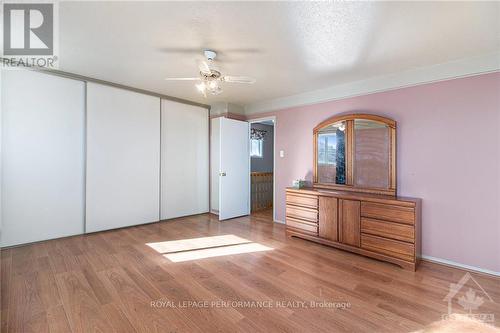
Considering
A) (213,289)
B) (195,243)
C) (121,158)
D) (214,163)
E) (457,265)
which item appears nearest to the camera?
(213,289)

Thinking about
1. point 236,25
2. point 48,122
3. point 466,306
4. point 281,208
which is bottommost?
point 466,306

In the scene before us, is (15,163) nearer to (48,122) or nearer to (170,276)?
(48,122)

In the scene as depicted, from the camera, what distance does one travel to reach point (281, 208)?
178 inches

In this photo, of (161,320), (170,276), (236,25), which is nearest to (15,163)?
(170,276)

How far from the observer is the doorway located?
17.9ft

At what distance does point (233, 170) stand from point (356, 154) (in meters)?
2.45

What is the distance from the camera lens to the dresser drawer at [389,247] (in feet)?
8.43

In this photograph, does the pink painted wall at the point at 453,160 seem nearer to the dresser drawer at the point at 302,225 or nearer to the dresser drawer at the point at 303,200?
the dresser drawer at the point at 303,200

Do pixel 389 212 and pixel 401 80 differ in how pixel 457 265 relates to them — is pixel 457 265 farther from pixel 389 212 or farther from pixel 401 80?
pixel 401 80

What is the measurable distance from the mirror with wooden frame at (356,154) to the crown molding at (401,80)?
0.42 m

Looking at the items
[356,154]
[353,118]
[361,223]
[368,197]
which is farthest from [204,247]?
[353,118]

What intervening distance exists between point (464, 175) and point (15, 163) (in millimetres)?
5645

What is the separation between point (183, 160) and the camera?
4820 mm

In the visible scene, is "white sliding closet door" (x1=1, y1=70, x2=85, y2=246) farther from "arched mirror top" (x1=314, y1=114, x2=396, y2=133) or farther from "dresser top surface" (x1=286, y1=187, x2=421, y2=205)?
"arched mirror top" (x1=314, y1=114, x2=396, y2=133)
